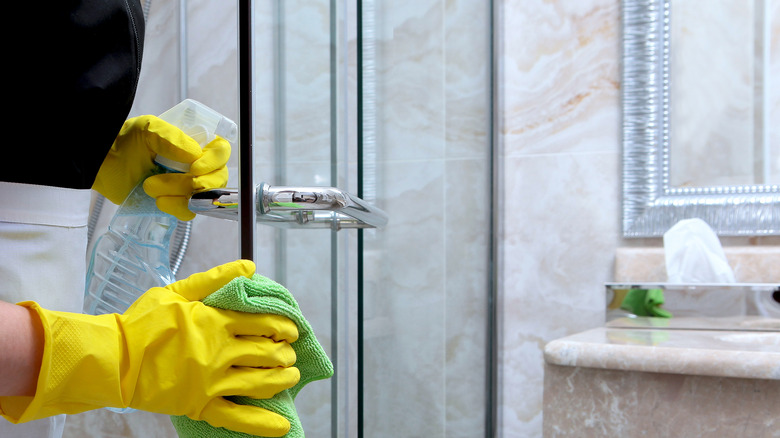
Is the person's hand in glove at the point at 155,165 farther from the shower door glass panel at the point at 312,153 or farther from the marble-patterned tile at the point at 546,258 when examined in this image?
the marble-patterned tile at the point at 546,258

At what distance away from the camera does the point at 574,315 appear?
1262 millimetres

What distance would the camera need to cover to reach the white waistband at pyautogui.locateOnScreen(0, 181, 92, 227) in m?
0.47

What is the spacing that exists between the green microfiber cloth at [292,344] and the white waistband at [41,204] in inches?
6.2

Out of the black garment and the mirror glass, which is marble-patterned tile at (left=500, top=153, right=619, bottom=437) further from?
the black garment

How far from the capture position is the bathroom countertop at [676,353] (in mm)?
771

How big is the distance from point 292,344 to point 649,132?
96cm

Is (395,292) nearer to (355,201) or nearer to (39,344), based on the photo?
(355,201)

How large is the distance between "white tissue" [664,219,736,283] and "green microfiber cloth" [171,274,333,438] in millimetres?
875

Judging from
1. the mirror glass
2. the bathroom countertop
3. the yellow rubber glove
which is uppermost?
the mirror glass

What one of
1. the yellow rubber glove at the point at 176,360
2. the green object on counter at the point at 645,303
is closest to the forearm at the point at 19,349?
the yellow rubber glove at the point at 176,360

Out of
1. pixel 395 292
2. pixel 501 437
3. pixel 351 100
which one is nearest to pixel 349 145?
pixel 351 100

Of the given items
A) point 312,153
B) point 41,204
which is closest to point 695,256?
point 312,153

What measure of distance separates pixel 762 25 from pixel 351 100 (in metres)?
0.89

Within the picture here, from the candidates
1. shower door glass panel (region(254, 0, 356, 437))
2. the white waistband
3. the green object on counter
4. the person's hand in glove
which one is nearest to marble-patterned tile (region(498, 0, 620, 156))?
the green object on counter
